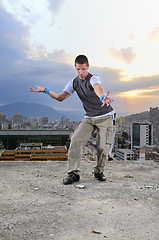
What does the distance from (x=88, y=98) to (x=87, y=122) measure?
1.37ft

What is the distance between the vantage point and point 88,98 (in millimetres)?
3994

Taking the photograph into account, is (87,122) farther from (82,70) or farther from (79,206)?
(79,206)

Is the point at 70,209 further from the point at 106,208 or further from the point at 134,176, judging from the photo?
the point at 134,176

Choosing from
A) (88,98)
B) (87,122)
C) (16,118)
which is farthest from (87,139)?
(16,118)

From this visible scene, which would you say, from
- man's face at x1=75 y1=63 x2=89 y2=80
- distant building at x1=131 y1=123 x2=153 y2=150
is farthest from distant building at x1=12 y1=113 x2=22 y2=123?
man's face at x1=75 y1=63 x2=89 y2=80

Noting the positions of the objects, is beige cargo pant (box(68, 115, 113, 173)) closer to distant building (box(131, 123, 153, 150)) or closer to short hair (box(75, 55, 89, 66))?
short hair (box(75, 55, 89, 66))

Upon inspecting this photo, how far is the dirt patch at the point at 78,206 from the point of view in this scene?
7.48ft

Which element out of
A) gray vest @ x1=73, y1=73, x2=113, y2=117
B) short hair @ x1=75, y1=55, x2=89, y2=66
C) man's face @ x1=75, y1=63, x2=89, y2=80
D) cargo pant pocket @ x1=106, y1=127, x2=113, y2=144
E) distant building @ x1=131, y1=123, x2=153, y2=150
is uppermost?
short hair @ x1=75, y1=55, x2=89, y2=66

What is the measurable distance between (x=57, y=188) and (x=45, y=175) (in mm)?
877

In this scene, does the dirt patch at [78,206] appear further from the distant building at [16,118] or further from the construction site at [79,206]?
the distant building at [16,118]

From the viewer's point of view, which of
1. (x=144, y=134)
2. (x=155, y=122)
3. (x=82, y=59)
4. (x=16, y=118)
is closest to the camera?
(x=82, y=59)

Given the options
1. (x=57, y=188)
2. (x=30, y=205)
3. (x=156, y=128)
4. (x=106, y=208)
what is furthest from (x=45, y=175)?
(x=156, y=128)

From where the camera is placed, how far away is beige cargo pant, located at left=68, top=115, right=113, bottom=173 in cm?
398

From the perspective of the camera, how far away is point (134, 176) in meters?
4.46
